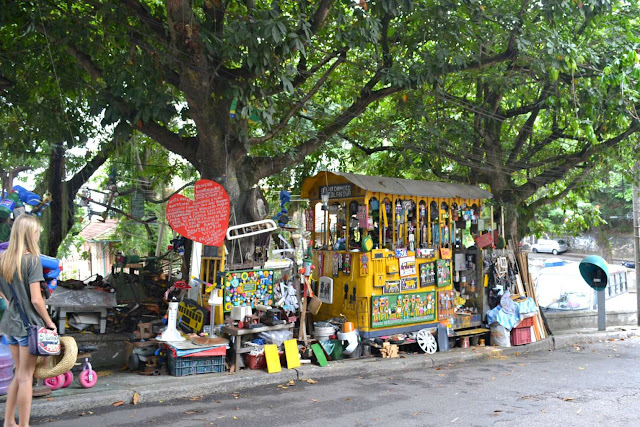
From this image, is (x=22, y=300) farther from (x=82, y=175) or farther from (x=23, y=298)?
(x=82, y=175)

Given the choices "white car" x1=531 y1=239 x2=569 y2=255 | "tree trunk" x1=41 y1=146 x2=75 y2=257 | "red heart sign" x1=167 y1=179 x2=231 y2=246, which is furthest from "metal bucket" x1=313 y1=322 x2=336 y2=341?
"white car" x1=531 y1=239 x2=569 y2=255

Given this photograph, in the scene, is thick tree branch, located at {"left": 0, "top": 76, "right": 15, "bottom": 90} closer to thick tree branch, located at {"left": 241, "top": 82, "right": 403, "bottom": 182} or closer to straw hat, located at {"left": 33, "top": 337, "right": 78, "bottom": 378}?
thick tree branch, located at {"left": 241, "top": 82, "right": 403, "bottom": 182}

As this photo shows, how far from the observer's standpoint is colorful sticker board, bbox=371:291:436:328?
364 inches

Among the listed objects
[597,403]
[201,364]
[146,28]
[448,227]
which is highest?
[146,28]

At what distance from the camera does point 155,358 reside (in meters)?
7.50

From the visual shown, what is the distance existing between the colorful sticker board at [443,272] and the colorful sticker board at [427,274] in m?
0.08

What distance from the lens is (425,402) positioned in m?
6.92

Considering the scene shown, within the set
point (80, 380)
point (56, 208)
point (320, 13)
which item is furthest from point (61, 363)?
point (56, 208)

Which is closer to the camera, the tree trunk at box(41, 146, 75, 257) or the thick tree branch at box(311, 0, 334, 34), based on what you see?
the thick tree branch at box(311, 0, 334, 34)

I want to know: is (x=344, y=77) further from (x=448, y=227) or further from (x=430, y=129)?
(x=448, y=227)

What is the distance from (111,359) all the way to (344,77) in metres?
7.14

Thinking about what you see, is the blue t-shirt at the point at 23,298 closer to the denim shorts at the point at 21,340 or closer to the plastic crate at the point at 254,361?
the denim shorts at the point at 21,340

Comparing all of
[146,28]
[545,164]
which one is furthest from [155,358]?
[545,164]

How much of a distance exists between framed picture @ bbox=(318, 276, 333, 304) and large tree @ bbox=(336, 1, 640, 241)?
3.90m
